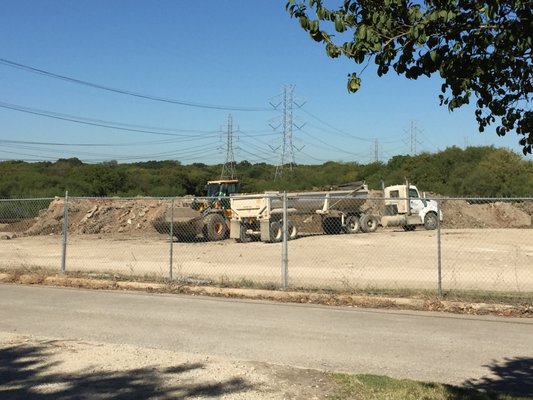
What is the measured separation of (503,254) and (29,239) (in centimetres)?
2320

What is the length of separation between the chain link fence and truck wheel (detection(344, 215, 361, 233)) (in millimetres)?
53

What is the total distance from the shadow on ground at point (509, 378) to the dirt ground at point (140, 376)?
1.57 m

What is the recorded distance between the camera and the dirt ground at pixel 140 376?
529 centimetres

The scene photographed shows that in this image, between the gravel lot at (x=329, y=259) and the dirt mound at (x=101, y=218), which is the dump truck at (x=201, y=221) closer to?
the gravel lot at (x=329, y=259)

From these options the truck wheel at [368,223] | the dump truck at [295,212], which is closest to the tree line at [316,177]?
the truck wheel at [368,223]

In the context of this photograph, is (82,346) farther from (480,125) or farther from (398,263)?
(398,263)

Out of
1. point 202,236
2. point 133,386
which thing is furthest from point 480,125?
point 202,236

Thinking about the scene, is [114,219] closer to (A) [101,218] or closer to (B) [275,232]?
(A) [101,218]

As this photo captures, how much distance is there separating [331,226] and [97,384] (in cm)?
2572

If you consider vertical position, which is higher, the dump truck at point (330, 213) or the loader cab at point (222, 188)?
the loader cab at point (222, 188)

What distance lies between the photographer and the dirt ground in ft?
17.4

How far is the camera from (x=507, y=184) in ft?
201

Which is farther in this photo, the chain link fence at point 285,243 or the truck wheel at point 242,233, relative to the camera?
the truck wheel at point 242,233

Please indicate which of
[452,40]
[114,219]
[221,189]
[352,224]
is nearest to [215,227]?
[221,189]
